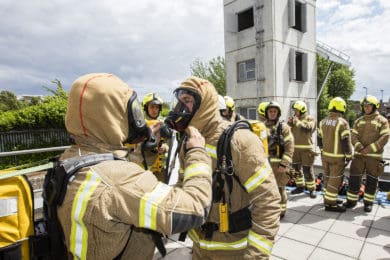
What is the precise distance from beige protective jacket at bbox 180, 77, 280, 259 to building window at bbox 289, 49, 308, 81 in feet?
43.5

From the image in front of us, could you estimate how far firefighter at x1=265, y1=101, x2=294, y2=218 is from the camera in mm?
4773

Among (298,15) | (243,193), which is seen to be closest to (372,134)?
(243,193)

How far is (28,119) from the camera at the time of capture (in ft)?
35.7

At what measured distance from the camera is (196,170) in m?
1.26

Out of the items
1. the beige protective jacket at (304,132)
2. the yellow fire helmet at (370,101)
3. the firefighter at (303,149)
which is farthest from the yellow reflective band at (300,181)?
the yellow fire helmet at (370,101)

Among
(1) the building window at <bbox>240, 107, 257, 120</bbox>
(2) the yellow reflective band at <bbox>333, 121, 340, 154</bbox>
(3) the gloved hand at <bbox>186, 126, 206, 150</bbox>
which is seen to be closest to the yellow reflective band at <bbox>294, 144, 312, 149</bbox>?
(2) the yellow reflective band at <bbox>333, 121, 340, 154</bbox>

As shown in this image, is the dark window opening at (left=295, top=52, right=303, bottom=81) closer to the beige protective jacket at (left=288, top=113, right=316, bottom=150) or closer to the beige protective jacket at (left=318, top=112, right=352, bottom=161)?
the beige protective jacket at (left=288, top=113, right=316, bottom=150)

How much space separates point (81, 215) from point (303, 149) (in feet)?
21.0

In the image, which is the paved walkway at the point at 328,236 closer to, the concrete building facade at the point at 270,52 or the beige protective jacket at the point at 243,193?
the beige protective jacket at the point at 243,193

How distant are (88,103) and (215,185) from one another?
1092 mm

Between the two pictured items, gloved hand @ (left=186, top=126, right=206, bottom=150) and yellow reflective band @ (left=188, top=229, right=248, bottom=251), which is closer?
gloved hand @ (left=186, top=126, right=206, bottom=150)

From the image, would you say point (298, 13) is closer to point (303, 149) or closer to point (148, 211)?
point (303, 149)

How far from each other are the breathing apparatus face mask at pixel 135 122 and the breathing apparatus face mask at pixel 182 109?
1.72 feet

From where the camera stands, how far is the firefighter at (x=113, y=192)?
106cm
